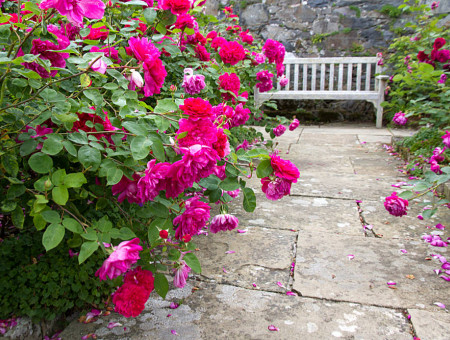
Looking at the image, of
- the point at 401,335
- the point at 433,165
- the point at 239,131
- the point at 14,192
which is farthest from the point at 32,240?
the point at 239,131

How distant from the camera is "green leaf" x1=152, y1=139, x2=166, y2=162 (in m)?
0.80

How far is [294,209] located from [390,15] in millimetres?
4597

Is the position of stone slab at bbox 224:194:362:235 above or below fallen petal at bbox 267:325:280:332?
below

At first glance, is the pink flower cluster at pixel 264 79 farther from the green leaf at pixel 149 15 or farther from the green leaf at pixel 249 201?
the green leaf at pixel 249 201

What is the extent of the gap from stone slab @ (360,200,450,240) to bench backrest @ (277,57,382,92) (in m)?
3.35

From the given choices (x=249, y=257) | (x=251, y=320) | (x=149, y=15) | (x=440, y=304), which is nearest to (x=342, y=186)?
(x=249, y=257)

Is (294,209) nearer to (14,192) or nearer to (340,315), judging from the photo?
(340,315)

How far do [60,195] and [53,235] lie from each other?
0.08m

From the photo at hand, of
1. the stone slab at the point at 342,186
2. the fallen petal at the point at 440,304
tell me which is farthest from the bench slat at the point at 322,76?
the fallen petal at the point at 440,304

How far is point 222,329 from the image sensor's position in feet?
3.75

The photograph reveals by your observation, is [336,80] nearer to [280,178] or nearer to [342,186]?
[342,186]

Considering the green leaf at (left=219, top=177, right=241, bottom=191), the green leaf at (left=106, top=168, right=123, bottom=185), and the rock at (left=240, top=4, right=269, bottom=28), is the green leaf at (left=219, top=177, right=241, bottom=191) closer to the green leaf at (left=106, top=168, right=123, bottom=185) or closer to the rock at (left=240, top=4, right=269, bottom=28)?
the green leaf at (left=106, top=168, right=123, bottom=185)

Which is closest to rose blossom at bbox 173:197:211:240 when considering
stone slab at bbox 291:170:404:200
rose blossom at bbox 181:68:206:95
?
rose blossom at bbox 181:68:206:95

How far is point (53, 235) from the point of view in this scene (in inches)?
29.6
